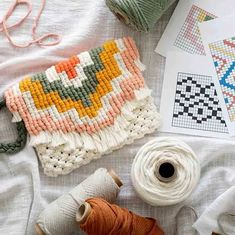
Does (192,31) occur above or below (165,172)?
above

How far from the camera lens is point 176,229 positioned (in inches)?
44.4

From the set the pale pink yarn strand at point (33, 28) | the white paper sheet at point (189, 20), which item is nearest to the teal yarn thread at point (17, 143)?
the pale pink yarn strand at point (33, 28)

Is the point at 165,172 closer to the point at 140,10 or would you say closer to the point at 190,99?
the point at 190,99

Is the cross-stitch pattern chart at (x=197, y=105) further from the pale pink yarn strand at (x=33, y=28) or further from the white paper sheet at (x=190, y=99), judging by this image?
the pale pink yarn strand at (x=33, y=28)

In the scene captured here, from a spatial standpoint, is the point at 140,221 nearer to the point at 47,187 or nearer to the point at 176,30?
the point at 47,187

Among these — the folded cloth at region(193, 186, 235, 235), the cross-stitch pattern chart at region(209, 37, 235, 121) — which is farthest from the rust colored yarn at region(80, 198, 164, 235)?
the cross-stitch pattern chart at region(209, 37, 235, 121)

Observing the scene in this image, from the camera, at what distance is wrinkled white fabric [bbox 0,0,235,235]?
1.12 metres

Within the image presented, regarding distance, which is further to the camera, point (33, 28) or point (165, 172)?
point (33, 28)

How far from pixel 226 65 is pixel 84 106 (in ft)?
1.07

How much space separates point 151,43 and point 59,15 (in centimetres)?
21

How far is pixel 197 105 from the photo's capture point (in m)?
1.16

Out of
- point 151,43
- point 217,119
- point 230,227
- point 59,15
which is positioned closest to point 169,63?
point 151,43

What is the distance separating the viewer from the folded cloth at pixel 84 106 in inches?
43.9

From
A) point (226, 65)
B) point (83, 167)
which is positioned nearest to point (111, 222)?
Result: point (83, 167)
